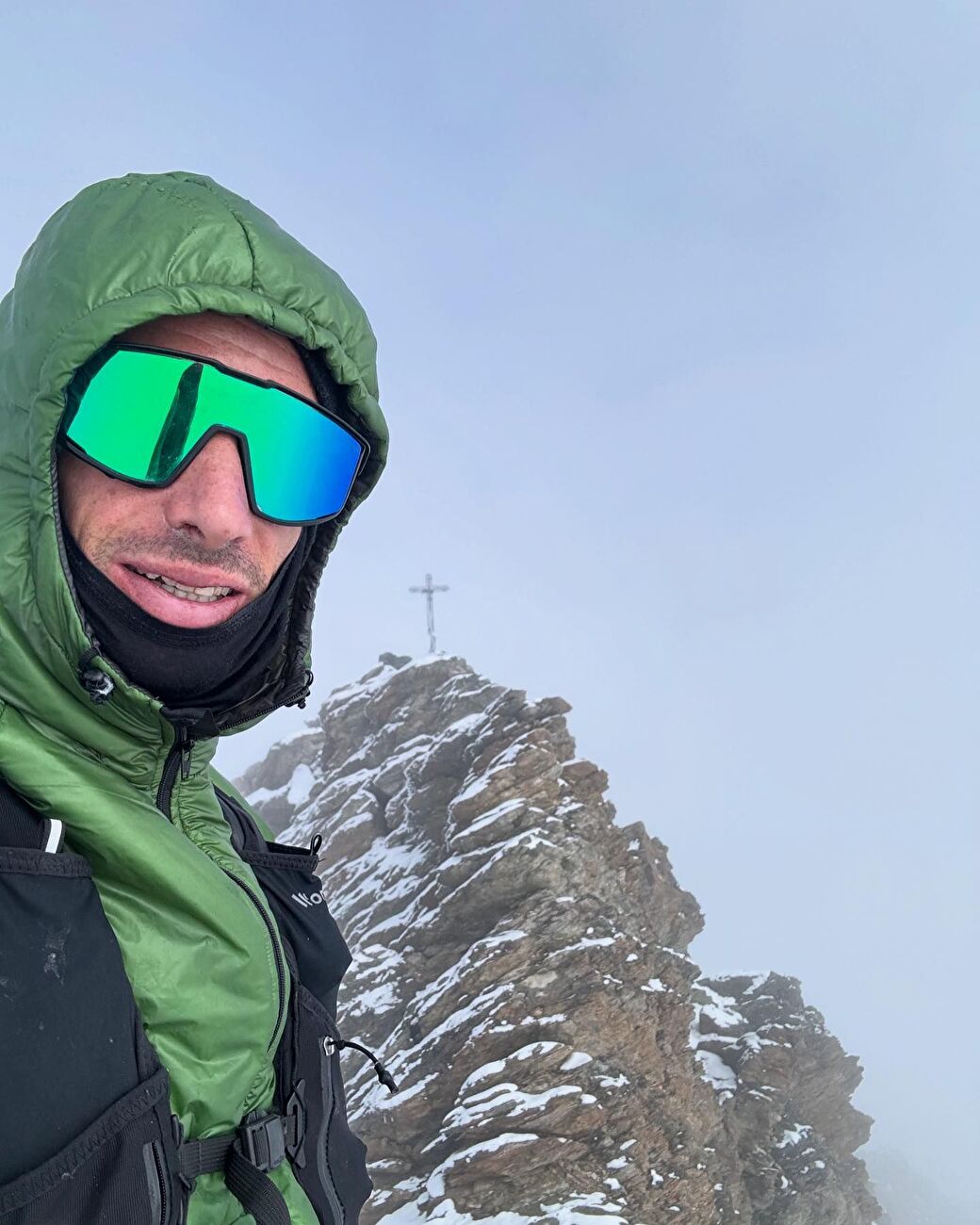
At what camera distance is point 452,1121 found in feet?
63.2

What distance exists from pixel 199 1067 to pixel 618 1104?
69.0 feet

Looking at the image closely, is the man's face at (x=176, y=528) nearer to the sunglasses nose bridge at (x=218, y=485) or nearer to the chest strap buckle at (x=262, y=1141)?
the sunglasses nose bridge at (x=218, y=485)

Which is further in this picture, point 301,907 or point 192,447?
point 301,907

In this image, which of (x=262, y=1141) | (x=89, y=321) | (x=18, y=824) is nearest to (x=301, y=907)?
(x=262, y=1141)

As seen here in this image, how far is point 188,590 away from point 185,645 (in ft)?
0.60

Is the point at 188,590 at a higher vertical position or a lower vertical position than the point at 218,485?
lower

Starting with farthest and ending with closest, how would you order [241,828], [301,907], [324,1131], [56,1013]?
[241,828] < [301,907] < [324,1131] < [56,1013]

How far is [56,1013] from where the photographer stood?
68.2 inches

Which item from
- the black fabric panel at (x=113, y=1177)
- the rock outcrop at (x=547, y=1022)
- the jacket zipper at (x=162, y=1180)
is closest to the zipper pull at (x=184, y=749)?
the black fabric panel at (x=113, y=1177)

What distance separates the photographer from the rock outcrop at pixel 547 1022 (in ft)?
61.1

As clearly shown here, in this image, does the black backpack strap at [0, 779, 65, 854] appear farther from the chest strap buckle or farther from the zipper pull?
the chest strap buckle

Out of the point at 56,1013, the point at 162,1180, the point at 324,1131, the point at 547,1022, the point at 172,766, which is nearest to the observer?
the point at 56,1013

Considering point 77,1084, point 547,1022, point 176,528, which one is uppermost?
point 176,528

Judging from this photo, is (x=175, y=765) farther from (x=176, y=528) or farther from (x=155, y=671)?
(x=176, y=528)
